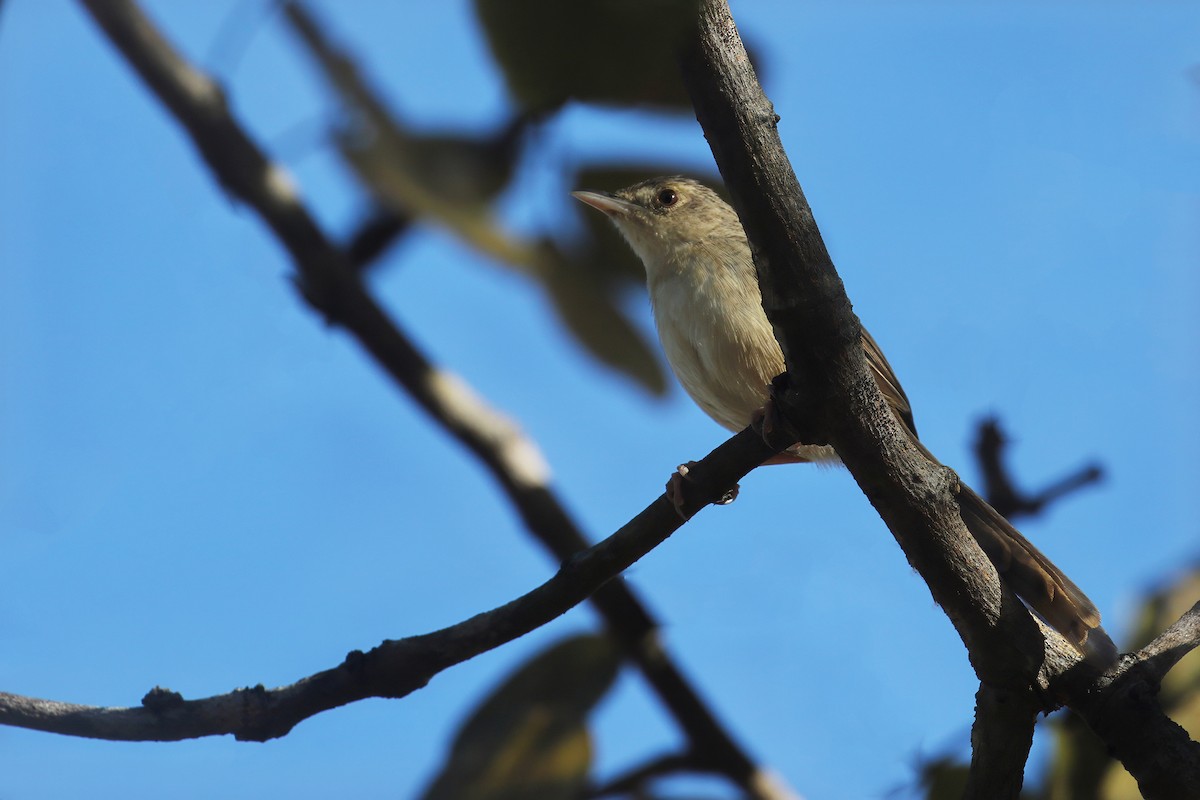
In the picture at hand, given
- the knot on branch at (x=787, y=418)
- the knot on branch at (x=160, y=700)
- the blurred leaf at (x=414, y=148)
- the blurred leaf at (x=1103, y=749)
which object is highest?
the blurred leaf at (x=414, y=148)

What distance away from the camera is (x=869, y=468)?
2957 mm

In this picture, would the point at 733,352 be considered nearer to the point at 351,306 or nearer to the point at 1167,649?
the point at 1167,649

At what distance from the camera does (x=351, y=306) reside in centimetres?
575

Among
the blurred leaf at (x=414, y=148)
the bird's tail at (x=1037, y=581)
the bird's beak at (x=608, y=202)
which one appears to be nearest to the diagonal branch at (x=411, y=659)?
the bird's tail at (x=1037, y=581)

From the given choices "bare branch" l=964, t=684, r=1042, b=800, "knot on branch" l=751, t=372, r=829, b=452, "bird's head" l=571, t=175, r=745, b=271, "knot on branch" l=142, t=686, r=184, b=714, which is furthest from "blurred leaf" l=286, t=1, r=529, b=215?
"bare branch" l=964, t=684, r=1042, b=800

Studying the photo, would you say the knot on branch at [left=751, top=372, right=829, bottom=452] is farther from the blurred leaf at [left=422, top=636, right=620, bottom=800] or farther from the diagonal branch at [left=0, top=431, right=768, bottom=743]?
the blurred leaf at [left=422, top=636, right=620, bottom=800]

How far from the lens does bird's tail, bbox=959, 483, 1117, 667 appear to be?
3523mm

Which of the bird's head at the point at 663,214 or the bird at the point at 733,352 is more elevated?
the bird's head at the point at 663,214

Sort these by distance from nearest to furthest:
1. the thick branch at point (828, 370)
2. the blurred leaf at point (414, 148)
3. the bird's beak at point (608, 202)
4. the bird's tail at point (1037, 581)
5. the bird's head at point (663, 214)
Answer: the thick branch at point (828, 370)
the bird's tail at point (1037, 581)
the blurred leaf at point (414, 148)
the bird's head at point (663, 214)
the bird's beak at point (608, 202)

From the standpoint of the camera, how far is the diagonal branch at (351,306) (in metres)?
5.66

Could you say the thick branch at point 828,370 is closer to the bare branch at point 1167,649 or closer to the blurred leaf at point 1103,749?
the bare branch at point 1167,649

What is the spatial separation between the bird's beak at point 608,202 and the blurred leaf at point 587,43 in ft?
8.92

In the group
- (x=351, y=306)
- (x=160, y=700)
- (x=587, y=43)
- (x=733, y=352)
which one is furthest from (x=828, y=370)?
(x=351, y=306)

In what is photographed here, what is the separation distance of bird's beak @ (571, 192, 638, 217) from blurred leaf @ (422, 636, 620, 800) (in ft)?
6.75
